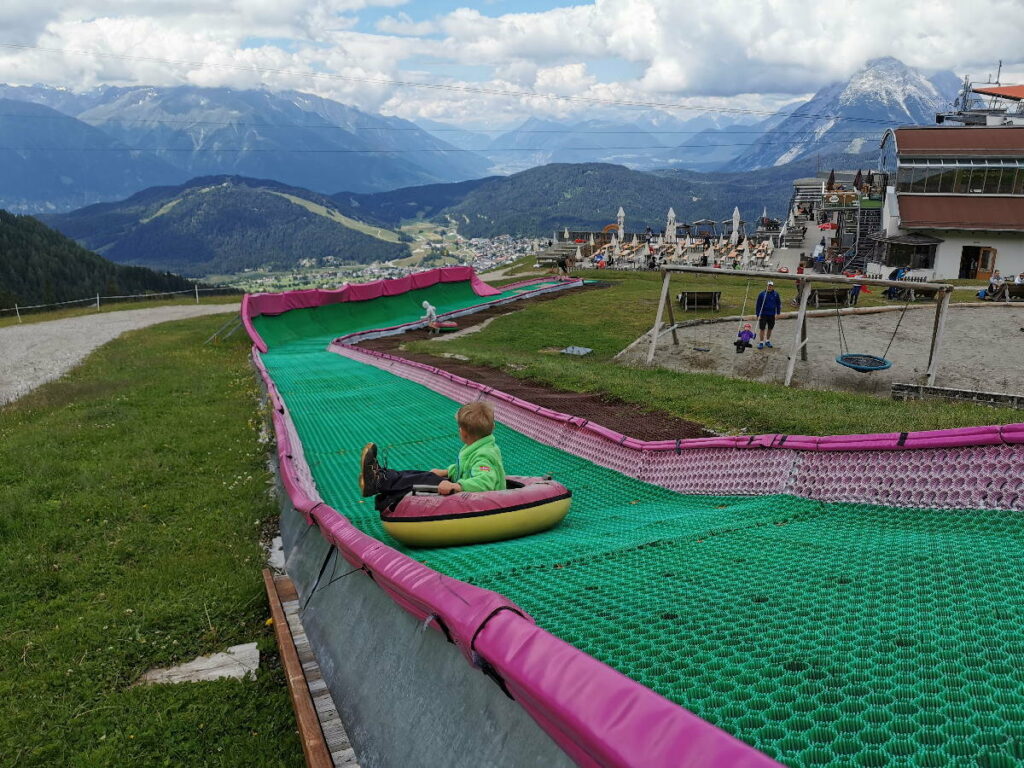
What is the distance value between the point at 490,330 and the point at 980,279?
3281 centimetres

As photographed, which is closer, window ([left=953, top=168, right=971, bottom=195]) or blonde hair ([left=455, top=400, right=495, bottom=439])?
blonde hair ([left=455, top=400, right=495, bottom=439])

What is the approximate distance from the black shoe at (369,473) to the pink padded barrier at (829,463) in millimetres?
4122

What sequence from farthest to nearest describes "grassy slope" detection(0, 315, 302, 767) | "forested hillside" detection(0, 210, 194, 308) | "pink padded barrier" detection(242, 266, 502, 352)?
"forested hillside" detection(0, 210, 194, 308)
"pink padded barrier" detection(242, 266, 502, 352)
"grassy slope" detection(0, 315, 302, 767)

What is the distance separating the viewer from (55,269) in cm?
11338

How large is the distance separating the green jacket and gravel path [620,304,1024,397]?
1104 centimetres

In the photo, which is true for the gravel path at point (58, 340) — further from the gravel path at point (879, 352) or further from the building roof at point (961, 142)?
the building roof at point (961, 142)

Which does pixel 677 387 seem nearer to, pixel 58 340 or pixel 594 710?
pixel 594 710

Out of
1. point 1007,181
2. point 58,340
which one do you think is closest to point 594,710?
point 58,340

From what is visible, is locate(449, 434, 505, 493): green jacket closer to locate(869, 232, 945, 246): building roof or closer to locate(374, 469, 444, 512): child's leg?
locate(374, 469, 444, 512): child's leg

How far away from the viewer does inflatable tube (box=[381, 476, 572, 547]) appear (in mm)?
5492

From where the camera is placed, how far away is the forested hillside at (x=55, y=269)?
351ft

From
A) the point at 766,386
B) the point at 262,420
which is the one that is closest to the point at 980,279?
the point at 766,386

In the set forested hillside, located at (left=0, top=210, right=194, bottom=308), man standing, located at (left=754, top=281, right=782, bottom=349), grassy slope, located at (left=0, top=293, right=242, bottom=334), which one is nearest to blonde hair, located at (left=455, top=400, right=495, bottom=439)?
man standing, located at (left=754, top=281, right=782, bottom=349)

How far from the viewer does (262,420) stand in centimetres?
1320
